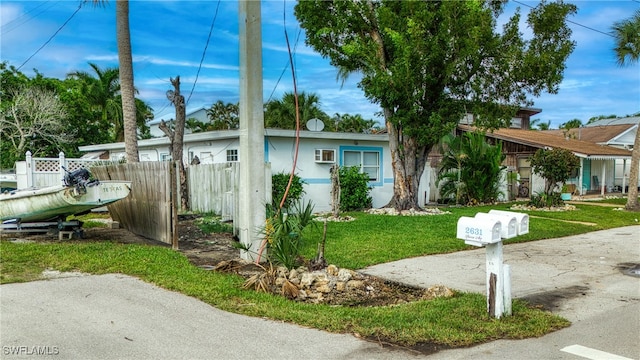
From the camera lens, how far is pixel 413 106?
15.0 m

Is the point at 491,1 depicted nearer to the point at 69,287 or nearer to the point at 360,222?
the point at 360,222

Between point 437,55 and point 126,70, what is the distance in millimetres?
8970

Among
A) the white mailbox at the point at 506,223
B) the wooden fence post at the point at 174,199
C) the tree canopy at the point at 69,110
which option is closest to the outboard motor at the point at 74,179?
the wooden fence post at the point at 174,199

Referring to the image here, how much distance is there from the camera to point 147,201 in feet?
33.9

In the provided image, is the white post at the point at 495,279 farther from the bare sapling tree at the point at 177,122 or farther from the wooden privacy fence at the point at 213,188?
the bare sapling tree at the point at 177,122

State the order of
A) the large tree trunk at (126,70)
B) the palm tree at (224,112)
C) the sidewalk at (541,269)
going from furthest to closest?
the palm tree at (224,112), the large tree trunk at (126,70), the sidewalk at (541,269)

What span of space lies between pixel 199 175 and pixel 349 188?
5.21 metres

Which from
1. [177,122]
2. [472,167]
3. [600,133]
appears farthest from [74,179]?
[600,133]

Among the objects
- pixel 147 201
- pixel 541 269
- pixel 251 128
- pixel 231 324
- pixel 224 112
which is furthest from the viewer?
pixel 224 112

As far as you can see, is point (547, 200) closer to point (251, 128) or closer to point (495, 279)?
point (251, 128)

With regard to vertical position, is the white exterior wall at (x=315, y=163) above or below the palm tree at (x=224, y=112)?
below

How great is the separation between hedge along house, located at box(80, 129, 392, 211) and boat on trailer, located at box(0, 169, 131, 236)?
6052mm

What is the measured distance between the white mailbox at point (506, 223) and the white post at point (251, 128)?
12.6 feet

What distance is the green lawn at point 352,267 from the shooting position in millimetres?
4816
